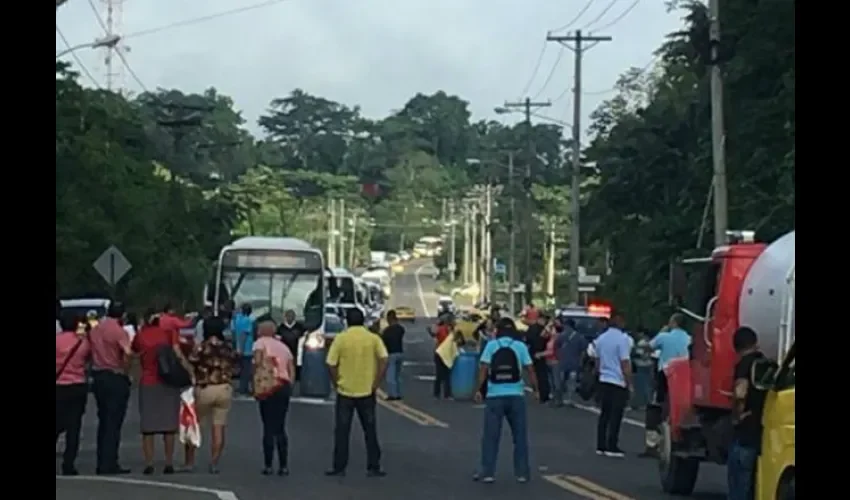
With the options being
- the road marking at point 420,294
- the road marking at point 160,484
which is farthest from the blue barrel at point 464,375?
the road marking at point 420,294

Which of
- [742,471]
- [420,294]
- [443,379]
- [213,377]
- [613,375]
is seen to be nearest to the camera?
[742,471]

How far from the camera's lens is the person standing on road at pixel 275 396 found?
68.2 ft

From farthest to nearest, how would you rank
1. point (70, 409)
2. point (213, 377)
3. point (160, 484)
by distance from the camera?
1. point (213, 377)
2. point (70, 409)
3. point (160, 484)

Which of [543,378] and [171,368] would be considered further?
[543,378]

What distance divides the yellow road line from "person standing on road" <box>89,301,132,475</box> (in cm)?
492

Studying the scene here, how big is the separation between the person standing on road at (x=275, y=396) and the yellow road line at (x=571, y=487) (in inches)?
120

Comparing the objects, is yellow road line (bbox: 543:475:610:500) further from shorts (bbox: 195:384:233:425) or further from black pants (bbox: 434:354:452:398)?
black pants (bbox: 434:354:452:398)

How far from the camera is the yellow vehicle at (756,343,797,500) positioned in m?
12.7

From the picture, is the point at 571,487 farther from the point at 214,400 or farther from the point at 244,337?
the point at 244,337

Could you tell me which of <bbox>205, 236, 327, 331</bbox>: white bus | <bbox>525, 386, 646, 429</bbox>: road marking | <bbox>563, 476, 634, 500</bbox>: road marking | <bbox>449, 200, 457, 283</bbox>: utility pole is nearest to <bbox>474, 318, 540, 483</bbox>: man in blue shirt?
<bbox>563, 476, 634, 500</bbox>: road marking

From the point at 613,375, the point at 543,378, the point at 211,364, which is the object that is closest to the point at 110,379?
the point at 211,364

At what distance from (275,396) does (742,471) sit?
23.9 feet

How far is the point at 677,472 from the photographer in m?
19.8
